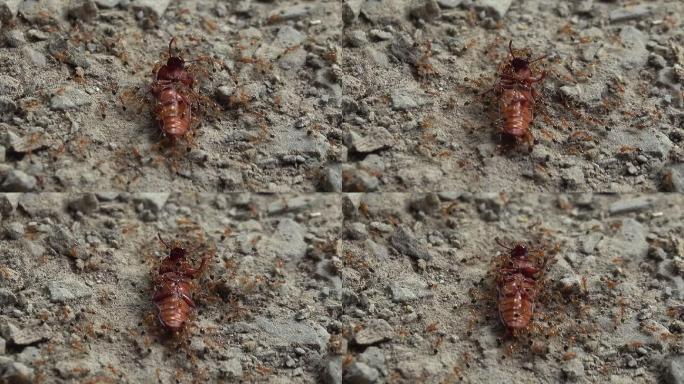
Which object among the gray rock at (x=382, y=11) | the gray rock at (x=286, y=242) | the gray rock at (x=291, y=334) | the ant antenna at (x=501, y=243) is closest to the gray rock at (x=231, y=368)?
the gray rock at (x=291, y=334)

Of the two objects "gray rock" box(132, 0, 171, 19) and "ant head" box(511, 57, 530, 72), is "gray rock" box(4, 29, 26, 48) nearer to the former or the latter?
"gray rock" box(132, 0, 171, 19)

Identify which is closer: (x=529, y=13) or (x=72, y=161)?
(x=72, y=161)

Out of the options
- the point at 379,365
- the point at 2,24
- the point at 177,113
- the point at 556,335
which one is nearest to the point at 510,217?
the point at 556,335

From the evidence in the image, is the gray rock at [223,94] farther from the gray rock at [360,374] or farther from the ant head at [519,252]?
the ant head at [519,252]

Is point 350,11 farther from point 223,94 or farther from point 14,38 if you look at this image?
point 14,38

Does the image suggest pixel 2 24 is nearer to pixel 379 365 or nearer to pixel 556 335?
pixel 379 365

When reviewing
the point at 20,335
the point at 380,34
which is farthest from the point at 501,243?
the point at 20,335
